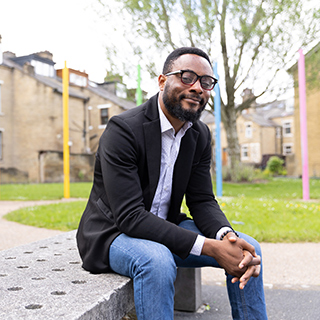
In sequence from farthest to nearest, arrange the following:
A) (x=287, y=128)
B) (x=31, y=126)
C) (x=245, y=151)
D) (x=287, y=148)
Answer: (x=245, y=151), (x=287, y=148), (x=287, y=128), (x=31, y=126)

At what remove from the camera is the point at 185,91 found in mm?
2090

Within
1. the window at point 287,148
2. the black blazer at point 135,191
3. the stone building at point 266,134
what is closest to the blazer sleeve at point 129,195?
the black blazer at point 135,191

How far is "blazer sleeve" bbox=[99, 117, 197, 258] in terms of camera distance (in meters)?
1.85

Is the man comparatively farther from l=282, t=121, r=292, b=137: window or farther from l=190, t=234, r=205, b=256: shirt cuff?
l=282, t=121, r=292, b=137: window

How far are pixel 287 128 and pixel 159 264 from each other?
4433cm

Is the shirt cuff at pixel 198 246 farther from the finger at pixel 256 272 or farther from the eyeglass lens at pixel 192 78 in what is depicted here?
the eyeglass lens at pixel 192 78

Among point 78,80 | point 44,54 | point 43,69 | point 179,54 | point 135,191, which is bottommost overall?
point 135,191

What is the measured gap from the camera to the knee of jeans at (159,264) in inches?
65.3

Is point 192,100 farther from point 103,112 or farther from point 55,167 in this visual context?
point 103,112

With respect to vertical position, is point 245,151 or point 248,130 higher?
point 248,130

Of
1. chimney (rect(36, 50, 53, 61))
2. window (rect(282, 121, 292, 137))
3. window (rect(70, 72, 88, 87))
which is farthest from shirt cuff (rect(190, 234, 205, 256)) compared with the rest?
window (rect(282, 121, 292, 137))

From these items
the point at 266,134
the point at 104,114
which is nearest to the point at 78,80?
the point at 104,114

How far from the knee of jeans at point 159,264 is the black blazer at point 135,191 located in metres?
0.12

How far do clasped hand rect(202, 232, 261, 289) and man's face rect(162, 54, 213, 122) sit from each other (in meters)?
0.69
